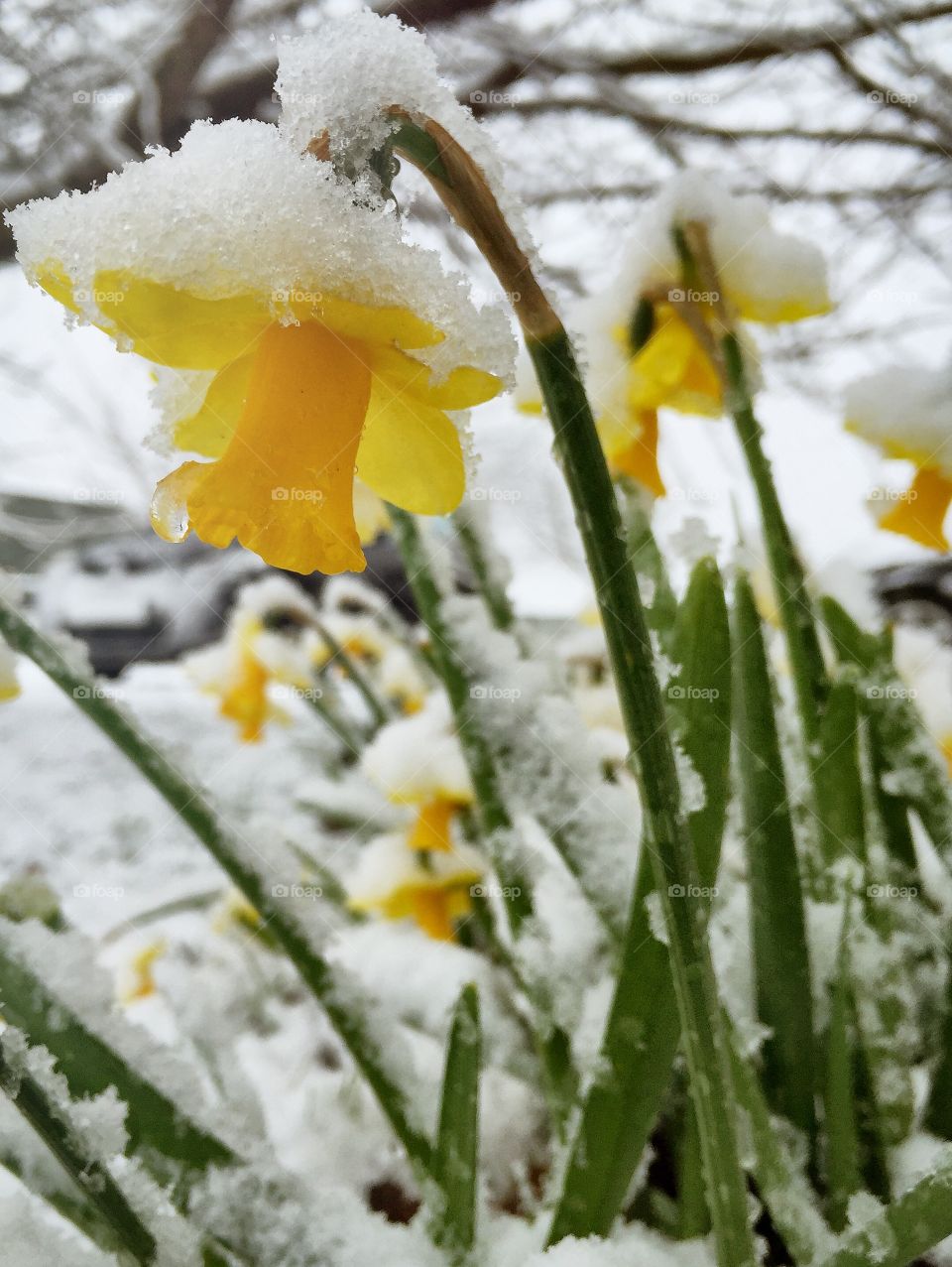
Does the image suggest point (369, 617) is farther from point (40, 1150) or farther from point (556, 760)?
point (40, 1150)

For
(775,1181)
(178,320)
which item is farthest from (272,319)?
(775,1181)

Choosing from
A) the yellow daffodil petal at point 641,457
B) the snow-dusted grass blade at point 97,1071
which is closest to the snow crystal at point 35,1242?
the snow-dusted grass blade at point 97,1071

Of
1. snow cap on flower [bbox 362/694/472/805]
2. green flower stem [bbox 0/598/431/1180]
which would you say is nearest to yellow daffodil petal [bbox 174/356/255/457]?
green flower stem [bbox 0/598/431/1180]

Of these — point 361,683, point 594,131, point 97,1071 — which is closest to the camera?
point 97,1071

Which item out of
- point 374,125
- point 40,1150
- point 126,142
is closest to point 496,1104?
point 40,1150

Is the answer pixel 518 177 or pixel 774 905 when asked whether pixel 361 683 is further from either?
pixel 518 177
